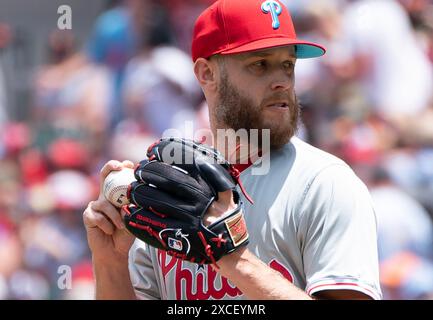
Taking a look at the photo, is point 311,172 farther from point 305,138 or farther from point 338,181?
point 305,138

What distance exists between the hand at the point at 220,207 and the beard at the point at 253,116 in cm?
34

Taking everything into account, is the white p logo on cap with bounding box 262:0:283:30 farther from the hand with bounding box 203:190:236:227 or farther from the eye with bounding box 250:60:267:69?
the hand with bounding box 203:190:236:227

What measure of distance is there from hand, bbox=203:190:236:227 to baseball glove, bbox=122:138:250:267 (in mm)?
12

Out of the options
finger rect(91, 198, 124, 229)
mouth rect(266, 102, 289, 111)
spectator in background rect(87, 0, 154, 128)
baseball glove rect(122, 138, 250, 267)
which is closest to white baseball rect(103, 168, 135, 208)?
finger rect(91, 198, 124, 229)

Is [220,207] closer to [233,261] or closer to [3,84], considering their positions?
[233,261]

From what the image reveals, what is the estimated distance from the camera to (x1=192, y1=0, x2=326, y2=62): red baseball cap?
196 cm

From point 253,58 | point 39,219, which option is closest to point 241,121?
point 253,58

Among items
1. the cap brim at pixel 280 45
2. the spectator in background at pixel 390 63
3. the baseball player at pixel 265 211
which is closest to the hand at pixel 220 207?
the baseball player at pixel 265 211

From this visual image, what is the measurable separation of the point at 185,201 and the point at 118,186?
0.27 meters

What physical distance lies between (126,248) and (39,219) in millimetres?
3026

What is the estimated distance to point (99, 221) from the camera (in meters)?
1.91

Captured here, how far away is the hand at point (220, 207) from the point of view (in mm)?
1615

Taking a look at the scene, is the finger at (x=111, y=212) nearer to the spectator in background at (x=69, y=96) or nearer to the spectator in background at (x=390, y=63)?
the spectator in background at (x=390, y=63)
